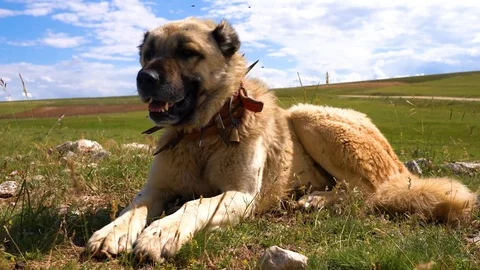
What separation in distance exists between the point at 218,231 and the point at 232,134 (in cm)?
120

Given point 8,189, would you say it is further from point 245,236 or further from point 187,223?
point 245,236

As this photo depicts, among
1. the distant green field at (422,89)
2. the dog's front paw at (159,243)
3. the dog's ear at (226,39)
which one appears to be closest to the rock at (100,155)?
the dog's ear at (226,39)

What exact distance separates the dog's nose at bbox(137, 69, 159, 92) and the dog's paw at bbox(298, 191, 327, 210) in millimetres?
1949

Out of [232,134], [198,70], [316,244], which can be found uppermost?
[198,70]

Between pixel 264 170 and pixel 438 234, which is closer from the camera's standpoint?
pixel 438 234

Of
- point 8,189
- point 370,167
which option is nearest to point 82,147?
point 8,189

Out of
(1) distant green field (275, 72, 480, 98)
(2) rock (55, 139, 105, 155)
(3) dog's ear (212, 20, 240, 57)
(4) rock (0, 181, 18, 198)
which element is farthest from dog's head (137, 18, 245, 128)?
(1) distant green field (275, 72, 480, 98)

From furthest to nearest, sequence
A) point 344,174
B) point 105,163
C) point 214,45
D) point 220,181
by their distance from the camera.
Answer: point 105,163, point 344,174, point 214,45, point 220,181

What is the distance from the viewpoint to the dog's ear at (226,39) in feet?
17.1

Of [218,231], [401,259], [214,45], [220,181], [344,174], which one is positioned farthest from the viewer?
[344,174]

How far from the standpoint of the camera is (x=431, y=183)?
194 inches

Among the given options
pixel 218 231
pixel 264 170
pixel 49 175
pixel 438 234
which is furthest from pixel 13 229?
pixel 438 234

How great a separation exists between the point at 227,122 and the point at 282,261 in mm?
2213

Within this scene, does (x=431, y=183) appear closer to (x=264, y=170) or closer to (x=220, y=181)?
(x=264, y=170)
